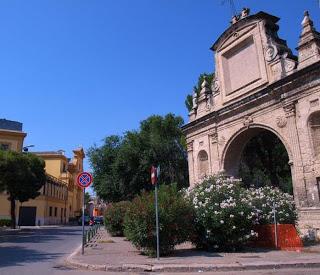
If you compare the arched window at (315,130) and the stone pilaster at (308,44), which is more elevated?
the stone pilaster at (308,44)

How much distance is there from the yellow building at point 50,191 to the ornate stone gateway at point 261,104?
29375 millimetres

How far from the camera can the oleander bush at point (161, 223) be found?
12672 millimetres

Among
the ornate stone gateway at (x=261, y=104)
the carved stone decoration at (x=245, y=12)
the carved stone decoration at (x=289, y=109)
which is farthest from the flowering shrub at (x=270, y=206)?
the carved stone decoration at (x=245, y=12)

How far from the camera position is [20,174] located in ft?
103

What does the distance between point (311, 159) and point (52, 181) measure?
149ft

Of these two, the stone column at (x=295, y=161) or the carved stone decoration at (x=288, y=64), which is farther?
the carved stone decoration at (x=288, y=64)

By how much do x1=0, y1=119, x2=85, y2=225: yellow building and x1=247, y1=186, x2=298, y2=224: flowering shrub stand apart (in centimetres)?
3835

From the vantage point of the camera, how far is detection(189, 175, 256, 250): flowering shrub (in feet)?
45.4

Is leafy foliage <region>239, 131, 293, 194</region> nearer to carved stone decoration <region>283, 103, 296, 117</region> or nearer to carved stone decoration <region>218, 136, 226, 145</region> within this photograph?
carved stone decoration <region>218, 136, 226, 145</region>

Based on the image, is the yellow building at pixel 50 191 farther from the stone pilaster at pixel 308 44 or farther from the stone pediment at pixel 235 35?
the stone pilaster at pixel 308 44

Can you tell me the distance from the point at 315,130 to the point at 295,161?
1.75m

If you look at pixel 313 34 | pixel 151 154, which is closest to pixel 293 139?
pixel 313 34

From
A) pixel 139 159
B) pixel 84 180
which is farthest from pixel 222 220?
pixel 139 159

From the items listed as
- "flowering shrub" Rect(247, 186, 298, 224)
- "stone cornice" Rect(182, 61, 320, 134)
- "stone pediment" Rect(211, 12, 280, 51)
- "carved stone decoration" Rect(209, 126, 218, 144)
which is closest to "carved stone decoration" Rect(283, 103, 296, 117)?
"stone cornice" Rect(182, 61, 320, 134)
